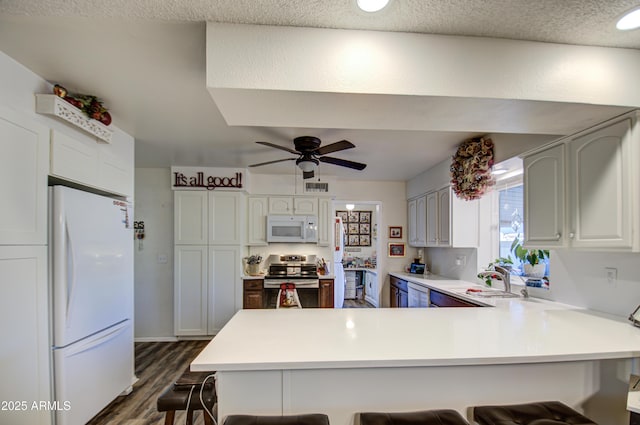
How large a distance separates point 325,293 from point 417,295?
4.27 feet

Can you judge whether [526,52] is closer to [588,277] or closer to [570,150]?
[570,150]

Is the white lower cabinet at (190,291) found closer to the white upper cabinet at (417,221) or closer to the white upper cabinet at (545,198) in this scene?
the white upper cabinet at (417,221)

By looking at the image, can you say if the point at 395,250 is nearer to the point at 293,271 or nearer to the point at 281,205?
the point at 293,271

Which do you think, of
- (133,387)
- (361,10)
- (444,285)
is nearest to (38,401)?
(133,387)

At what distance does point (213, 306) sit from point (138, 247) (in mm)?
1338

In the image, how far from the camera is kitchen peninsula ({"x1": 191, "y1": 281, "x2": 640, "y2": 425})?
1.33m

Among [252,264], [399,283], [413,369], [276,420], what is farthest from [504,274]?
[252,264]

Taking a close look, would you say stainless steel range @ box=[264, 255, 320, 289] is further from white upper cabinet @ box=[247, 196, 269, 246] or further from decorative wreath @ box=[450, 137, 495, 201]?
decorative wreath @ box=[450, 137, 495, 201]

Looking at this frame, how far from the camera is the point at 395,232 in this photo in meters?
5.21

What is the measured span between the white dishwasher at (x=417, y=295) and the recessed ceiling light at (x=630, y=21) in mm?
2826

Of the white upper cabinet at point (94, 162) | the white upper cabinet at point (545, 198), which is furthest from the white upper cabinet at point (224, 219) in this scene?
the white upper cabinet at point (545, 198)

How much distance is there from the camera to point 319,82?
1381 millimetres

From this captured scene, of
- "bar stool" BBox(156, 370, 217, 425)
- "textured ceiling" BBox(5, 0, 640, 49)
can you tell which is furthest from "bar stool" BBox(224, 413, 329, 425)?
"textured ceiling" BBox(5, 0, 640, 49)

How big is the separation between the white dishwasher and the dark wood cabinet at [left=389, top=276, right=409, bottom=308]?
0.45 feet
